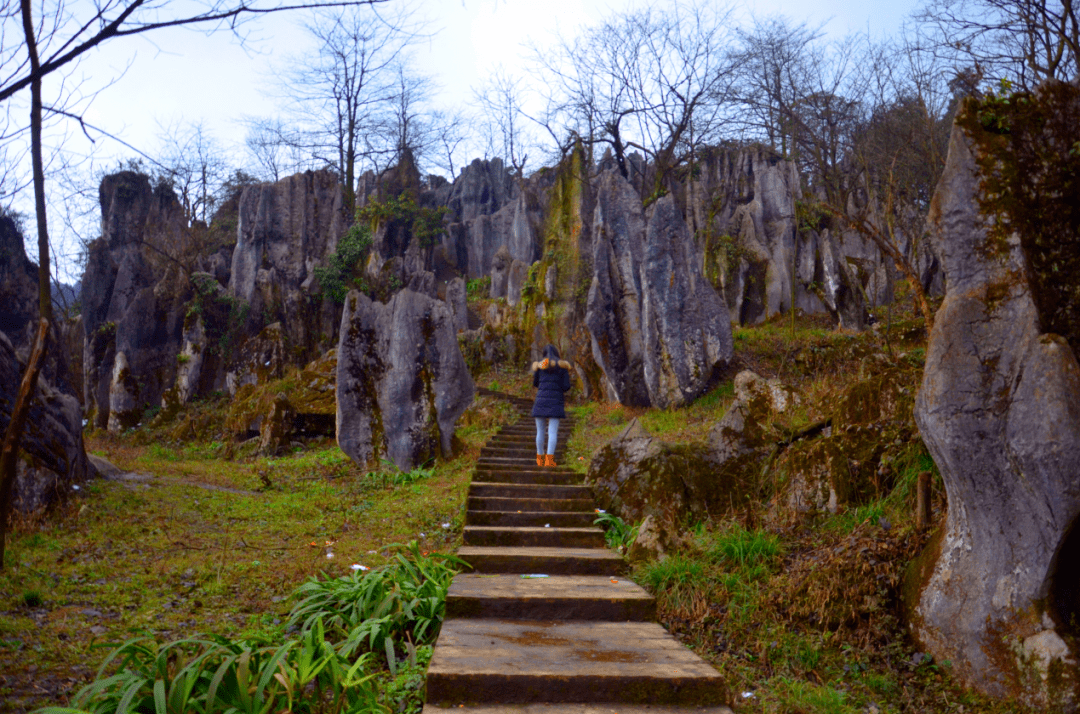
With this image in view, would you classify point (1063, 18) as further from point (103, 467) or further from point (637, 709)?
point (103, 467)

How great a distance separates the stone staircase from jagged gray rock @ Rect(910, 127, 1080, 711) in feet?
5.95

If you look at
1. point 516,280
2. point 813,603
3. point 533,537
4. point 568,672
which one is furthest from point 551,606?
point 516,280

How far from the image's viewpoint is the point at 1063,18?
9.09m

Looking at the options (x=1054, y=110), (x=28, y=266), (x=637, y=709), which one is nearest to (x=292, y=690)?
(x=637, y=709)

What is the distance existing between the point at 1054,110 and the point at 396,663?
19.7ft

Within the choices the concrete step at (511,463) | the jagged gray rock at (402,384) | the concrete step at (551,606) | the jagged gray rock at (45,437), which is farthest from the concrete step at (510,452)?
the jagged gray rock at (45,437)

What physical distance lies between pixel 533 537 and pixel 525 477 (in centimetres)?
236

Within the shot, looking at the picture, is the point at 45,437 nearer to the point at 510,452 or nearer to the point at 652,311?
the point at 510,452

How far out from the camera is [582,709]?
3.81m

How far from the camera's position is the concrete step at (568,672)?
153 inches

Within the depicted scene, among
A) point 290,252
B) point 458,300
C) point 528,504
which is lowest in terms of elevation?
point 528,504

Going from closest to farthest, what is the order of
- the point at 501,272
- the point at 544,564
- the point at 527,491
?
the point at 544,564
the point at 527,491
the point at 501,272

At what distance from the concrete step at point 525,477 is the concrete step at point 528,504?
1.09 m

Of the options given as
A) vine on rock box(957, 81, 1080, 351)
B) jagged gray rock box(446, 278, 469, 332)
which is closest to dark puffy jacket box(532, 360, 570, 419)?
vine on rock box(957, 81, 1080, 351)
